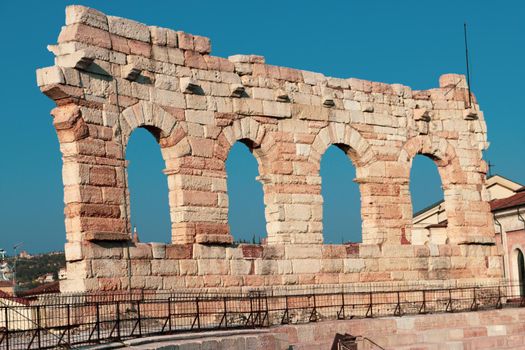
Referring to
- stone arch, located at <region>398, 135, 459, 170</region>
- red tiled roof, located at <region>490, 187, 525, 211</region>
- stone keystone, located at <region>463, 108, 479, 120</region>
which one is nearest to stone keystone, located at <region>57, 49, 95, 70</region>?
stone arch, located at <region>398, 135, 459, 170</region>

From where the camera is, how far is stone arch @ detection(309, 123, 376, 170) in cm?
2253

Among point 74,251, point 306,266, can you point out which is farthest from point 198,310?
point 306,266

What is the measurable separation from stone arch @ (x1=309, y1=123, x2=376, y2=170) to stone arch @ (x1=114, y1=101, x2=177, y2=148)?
13.3 feet

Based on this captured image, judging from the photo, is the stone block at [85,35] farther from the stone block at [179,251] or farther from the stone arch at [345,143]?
the stone arch at [345,143]

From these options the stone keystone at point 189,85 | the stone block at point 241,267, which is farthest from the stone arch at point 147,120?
the stone block at point 241,267

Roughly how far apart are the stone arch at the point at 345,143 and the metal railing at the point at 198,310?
3269mm

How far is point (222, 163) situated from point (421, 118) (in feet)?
21.7

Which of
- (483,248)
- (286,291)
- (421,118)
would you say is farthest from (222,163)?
(483,248)

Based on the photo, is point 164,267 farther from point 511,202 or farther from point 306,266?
point 511,202

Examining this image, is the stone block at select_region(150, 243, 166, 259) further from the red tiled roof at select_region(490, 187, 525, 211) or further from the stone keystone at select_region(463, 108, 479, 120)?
the red tiled roof at select_region(490, 187, 525, 211)

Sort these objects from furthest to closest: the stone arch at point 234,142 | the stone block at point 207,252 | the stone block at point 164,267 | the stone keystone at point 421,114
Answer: the stone keystone at point 421,114, the stone arch at point 234,142, the stone block at point 207,252, the stone block at point 164,267

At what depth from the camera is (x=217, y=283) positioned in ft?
65.2

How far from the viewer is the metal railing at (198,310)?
584 inches

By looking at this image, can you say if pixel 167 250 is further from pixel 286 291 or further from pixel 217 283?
Answer: pixel 286 291
